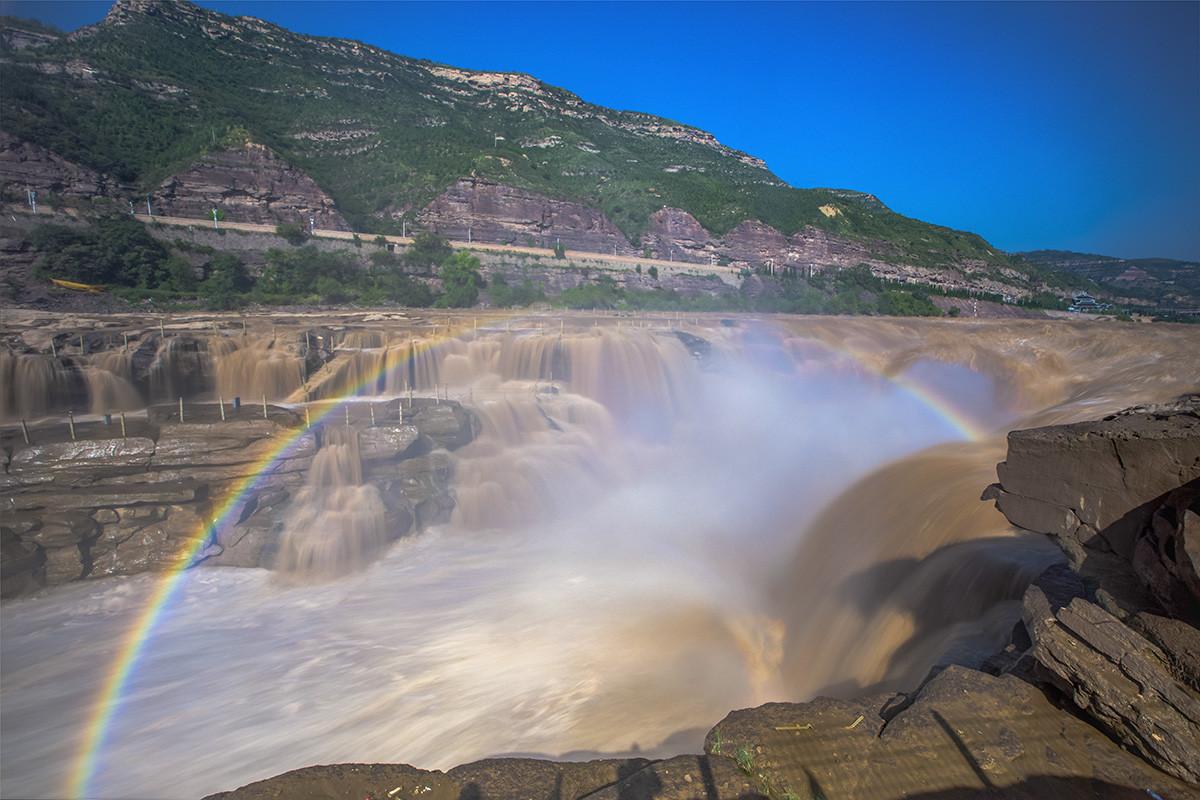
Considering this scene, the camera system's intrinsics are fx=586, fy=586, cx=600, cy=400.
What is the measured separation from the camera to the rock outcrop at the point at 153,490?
A: 9.71m

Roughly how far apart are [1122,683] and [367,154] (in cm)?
6232

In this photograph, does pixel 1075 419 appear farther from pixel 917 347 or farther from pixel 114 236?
pixel 114 236

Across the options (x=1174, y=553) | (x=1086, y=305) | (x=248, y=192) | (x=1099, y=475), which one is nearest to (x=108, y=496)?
(x=1099, y=475)

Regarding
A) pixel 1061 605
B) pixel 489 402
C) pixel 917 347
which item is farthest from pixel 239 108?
pixel 1061 605

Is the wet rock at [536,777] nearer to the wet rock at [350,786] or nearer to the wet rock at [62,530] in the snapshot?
the wet rock at [350,786]

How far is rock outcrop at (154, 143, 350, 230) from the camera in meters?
37.5

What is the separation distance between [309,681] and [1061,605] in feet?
26.1

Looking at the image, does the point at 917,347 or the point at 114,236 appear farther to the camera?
the point at 114,236

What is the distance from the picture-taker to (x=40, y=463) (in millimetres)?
9797

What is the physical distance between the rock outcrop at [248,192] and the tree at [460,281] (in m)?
12.2

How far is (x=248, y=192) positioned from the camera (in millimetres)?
39875

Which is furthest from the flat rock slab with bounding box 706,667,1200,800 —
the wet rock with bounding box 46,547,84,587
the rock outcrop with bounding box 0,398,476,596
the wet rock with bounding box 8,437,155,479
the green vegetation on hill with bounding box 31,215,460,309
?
the green vegetation on hill with bounding box 31,215,460,309

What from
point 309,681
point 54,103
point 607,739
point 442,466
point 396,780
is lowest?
point 309,681

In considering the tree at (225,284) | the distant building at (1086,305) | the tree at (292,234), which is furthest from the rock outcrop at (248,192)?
the distant building at (1086,305)
